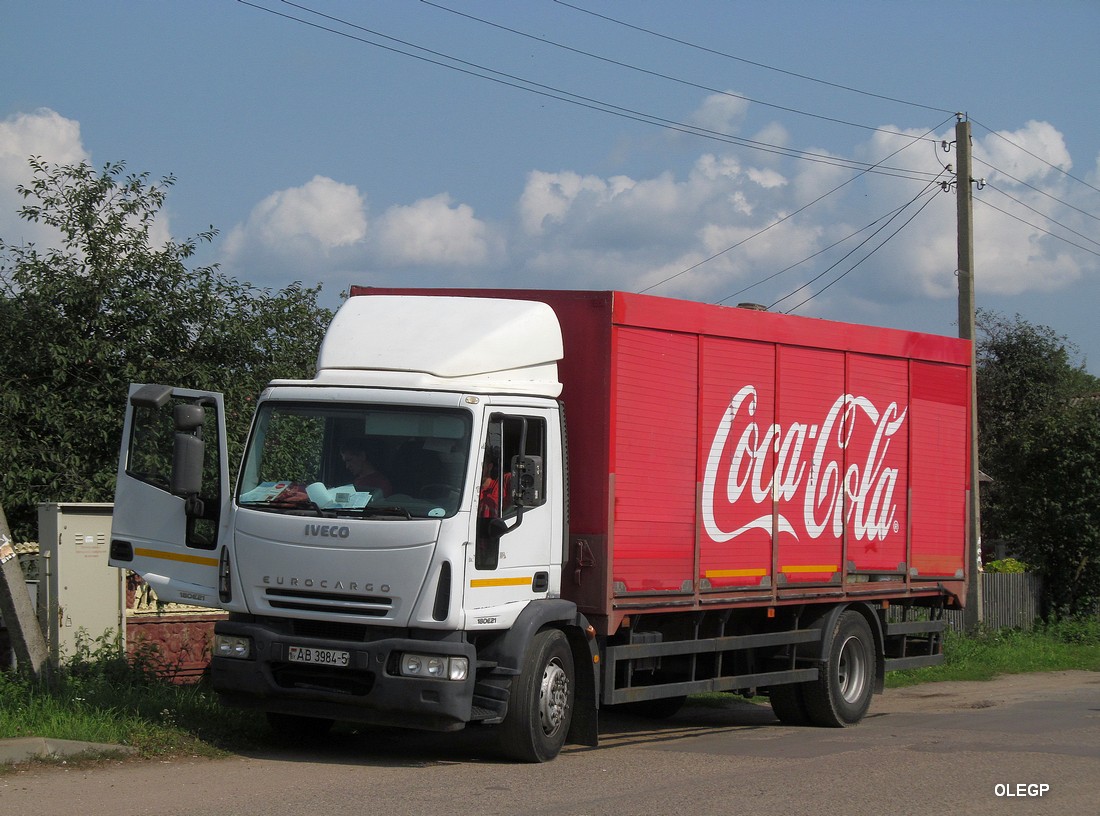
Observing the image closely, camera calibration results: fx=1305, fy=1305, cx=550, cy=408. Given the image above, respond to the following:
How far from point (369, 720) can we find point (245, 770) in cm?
86

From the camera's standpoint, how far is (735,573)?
11.1 metres

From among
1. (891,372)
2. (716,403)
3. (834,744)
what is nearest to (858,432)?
(891,372)

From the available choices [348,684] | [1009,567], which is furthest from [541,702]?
[1009,567]

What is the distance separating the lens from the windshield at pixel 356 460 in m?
8.80

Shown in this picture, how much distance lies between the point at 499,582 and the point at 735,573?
293 centimetres

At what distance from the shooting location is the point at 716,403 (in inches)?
431

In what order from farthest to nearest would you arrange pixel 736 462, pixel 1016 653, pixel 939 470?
pixel 1016 653, pixel 939 470, pixel 736 462

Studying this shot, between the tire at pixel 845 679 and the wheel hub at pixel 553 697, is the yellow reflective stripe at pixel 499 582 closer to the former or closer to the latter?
the wheel hub at pixel 553 697

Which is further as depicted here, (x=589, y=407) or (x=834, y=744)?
(x=834, y=744)

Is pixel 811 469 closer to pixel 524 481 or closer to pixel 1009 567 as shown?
pixel 524 481

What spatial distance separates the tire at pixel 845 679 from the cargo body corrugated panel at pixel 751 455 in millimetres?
431

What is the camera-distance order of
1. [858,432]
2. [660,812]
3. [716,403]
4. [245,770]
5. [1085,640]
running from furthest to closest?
[1085,640] → [858,432] → [716,403] → [245,770] → [660,812]

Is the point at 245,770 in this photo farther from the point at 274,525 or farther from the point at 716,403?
the point at 716,403

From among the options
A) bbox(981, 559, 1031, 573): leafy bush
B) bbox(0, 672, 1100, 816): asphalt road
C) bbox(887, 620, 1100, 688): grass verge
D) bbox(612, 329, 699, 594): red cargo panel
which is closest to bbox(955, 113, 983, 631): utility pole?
bbox(887, 620, 1100, 688): grass verge
